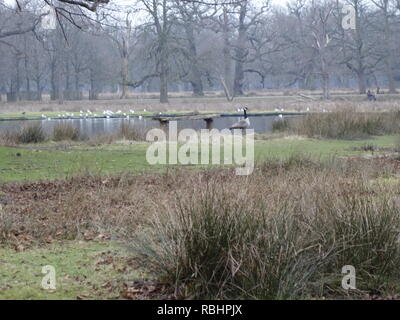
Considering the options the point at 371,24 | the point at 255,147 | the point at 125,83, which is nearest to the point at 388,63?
the point at 371,24

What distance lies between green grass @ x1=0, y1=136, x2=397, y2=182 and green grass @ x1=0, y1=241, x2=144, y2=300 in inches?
187

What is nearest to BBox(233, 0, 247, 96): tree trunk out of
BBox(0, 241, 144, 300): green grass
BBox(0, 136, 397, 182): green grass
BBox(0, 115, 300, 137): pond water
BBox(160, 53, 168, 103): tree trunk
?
BBox(160, 53, 168, 103): tree trunk

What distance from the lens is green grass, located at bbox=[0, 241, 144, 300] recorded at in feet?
19.0

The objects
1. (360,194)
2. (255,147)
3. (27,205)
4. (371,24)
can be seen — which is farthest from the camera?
(371,24)

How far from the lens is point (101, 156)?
16281 mm

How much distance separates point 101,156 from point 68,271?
988 cm

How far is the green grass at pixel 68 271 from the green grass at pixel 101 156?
4751 mm

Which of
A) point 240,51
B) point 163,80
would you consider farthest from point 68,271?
point 240,51

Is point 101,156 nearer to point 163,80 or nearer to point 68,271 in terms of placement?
point 68,271

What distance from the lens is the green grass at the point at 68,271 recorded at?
228 inches

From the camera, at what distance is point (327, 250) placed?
6012mm

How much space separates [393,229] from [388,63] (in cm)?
5258

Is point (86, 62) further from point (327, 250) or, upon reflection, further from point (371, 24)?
point (327, 250)

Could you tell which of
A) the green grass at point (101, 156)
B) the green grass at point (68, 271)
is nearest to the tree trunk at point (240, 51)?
the green grass at point (101, 156)
